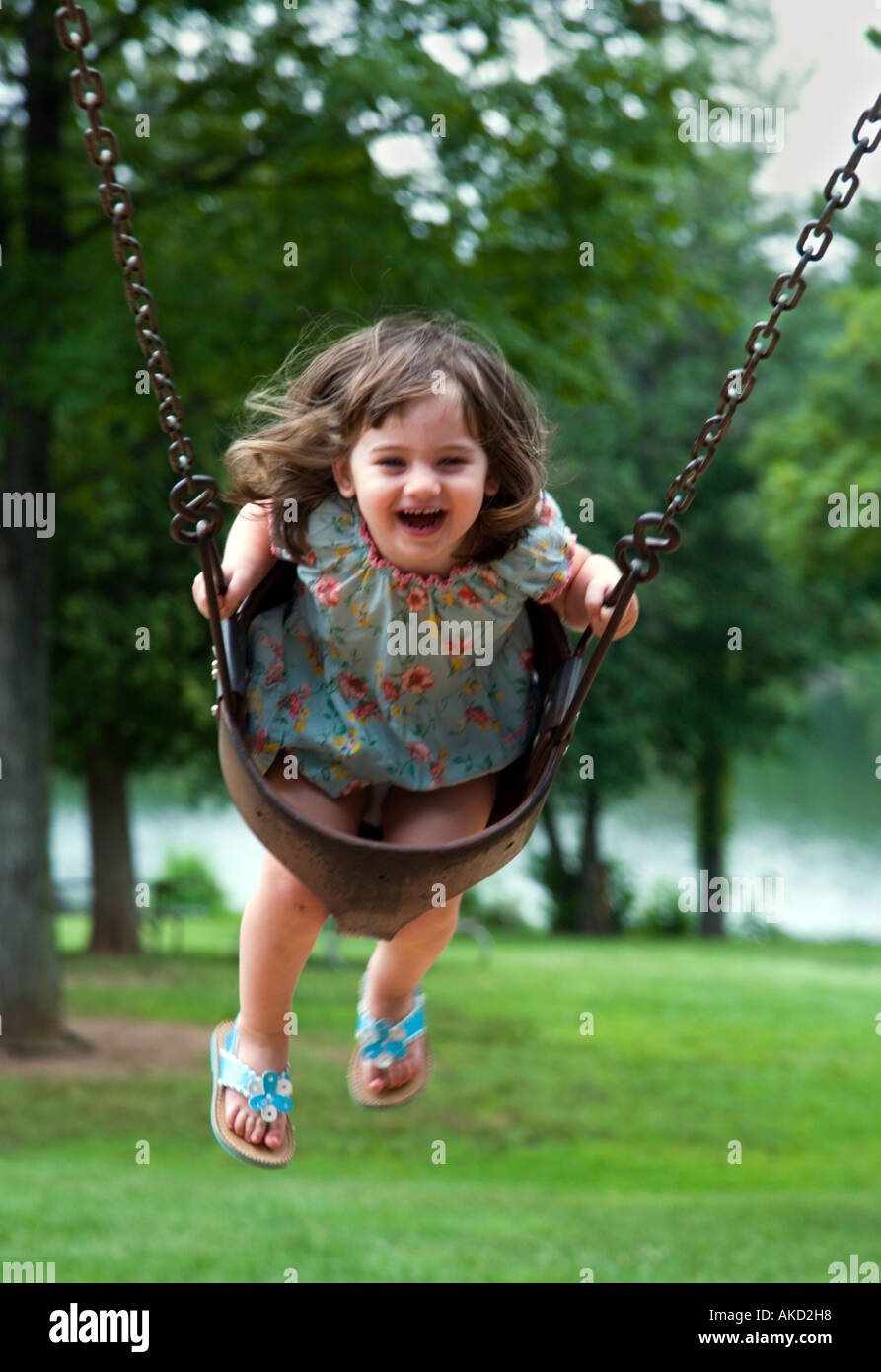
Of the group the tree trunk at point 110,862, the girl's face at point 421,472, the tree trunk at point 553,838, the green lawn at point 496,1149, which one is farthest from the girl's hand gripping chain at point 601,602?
the tree trunk at point 553,838

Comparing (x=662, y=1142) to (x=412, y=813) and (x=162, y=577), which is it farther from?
(x=412, y=813)

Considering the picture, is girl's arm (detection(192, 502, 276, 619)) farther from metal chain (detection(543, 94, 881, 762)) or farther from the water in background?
the water in background

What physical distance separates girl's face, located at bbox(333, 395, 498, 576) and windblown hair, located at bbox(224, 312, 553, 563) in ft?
0.07

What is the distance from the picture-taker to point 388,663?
2.51m

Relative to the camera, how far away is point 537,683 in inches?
104

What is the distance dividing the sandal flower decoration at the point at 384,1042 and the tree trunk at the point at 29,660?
644 centimetres

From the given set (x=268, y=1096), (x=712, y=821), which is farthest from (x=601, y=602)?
(x=712, y=821)

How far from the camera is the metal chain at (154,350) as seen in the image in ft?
7.58

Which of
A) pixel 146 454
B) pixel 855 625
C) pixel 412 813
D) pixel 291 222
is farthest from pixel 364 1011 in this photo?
pixel 855 625

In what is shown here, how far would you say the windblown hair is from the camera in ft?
7.75

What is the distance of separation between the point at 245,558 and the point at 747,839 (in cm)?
2442

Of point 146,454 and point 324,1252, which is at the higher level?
point 146,454

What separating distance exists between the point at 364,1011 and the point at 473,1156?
6641 mm

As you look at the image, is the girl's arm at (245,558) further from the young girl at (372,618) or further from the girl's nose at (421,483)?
the girl's nose at (421,483)
